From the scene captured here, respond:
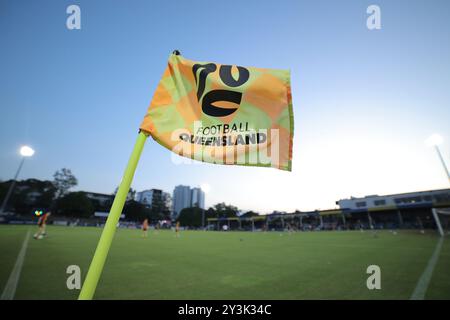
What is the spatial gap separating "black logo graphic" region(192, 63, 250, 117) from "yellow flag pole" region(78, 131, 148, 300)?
2.89 ft

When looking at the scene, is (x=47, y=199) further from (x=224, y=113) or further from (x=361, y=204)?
(x=361, y=204)

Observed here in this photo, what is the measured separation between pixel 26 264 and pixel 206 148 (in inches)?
324

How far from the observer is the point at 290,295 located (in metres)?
4.58

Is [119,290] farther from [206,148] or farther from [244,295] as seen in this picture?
[206,148]

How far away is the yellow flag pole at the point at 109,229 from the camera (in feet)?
5.14

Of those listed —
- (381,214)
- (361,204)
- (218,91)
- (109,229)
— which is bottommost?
(109,229)

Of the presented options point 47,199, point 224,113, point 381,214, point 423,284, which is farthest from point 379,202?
point 47,199

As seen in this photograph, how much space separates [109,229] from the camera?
1737 millimetres

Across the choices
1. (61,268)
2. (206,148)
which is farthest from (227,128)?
(61,268)

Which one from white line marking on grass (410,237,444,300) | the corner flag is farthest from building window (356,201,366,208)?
the corner flag

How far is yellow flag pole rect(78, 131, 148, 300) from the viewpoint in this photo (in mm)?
1567

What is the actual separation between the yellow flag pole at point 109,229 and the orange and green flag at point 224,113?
41 cm

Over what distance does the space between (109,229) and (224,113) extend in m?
1.74

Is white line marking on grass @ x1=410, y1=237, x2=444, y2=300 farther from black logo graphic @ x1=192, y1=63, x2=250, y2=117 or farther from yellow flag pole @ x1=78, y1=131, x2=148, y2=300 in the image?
yellow flag pole @ x1=78, y1=131, x2=148, y2=300
